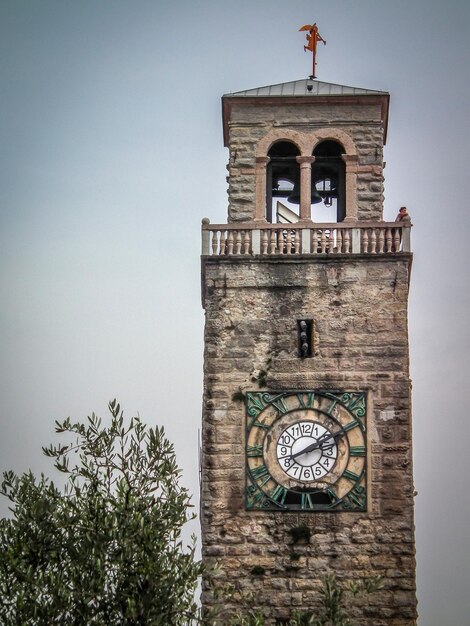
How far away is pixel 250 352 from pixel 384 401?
2303 mm

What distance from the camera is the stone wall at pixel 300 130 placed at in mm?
25328

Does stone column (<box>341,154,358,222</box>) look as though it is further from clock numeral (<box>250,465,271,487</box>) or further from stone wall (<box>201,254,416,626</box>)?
clock numeral (<box>250,465,271,487</box>)

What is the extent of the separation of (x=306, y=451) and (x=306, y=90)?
21.3ft

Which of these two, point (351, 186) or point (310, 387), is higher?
point (351, 186)

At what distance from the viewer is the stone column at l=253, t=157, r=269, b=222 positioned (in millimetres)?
25078

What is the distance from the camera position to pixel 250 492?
76.7 ft

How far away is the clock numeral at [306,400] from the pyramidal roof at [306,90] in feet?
17.6

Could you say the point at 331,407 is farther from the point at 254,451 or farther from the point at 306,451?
the point at 254,451

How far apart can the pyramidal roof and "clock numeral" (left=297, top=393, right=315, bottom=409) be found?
17.6ft

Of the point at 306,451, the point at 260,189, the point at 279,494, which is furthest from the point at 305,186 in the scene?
the point at 279,494

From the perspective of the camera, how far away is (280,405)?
77.9 feet

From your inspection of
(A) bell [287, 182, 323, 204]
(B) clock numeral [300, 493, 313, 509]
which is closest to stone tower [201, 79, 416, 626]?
(B) clock numeral [300, 493, 313, 509]

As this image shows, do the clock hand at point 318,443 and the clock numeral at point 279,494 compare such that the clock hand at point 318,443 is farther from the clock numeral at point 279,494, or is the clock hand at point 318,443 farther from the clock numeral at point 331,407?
the clock numeral at point 279,494

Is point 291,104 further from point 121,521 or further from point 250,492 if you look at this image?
point 121,521
